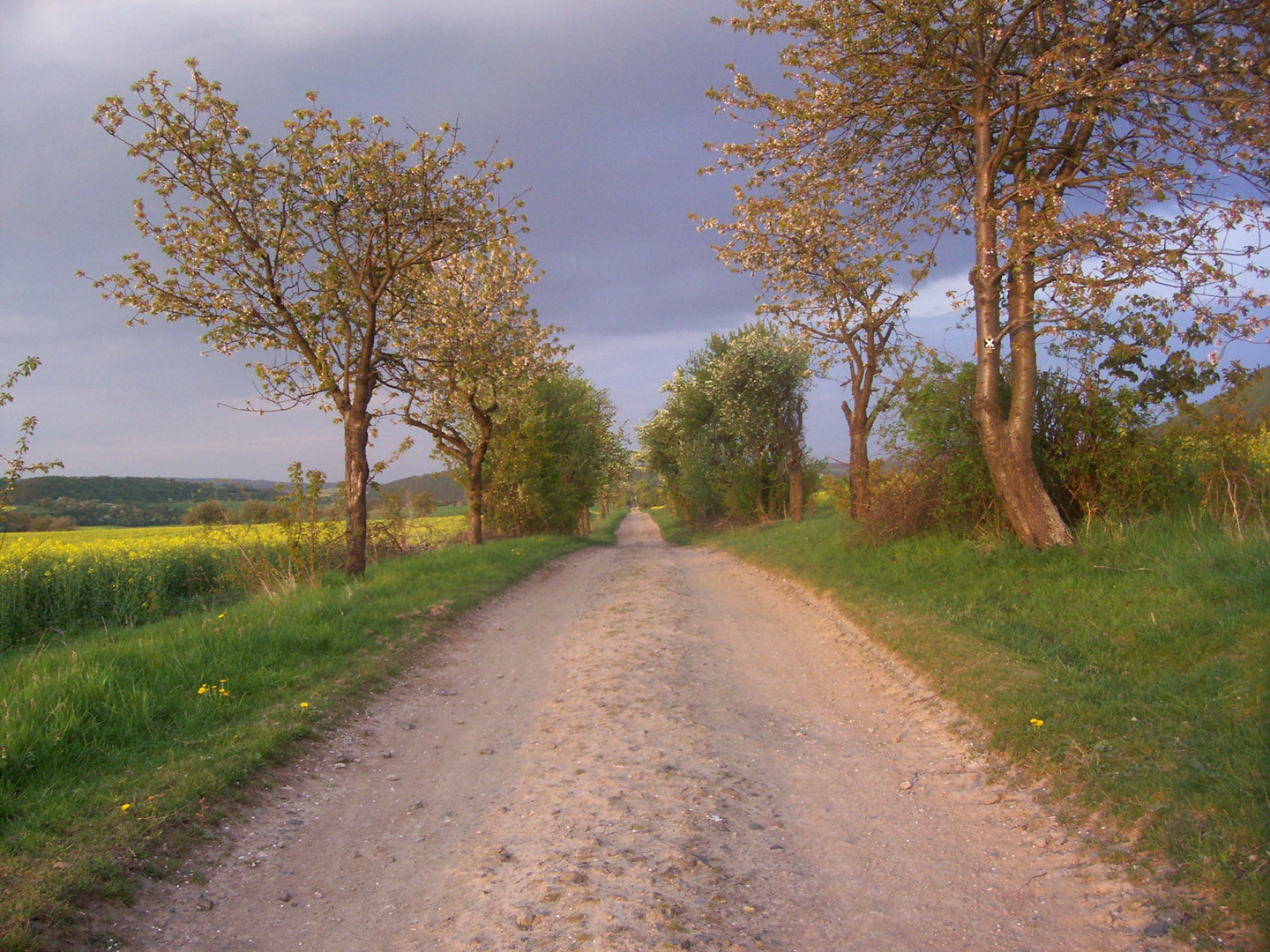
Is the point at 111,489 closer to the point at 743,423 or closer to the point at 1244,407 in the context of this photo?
the point at 743,423

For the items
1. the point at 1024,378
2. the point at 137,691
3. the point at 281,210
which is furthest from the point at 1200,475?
the point at 281,210

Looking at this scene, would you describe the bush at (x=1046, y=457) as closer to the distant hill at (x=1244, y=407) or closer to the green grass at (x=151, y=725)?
the distant hill at (x=1244, y=407)

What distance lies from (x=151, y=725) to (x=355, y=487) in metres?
8.03

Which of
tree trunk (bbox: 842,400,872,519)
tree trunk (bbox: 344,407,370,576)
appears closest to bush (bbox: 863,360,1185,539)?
tree trunk (bbox: 842,400,872,519)

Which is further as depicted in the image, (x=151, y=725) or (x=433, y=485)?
(x=433, y=485)

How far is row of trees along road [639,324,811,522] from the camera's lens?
28375mm

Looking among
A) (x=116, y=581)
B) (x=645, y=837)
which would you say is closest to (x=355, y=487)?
(x=116, y=581)

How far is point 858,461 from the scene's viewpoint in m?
18.4

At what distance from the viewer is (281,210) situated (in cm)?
1266

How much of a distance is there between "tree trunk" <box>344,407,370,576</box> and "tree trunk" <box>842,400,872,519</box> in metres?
10.3

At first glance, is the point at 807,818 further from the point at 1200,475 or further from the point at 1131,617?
the point at 1200,475

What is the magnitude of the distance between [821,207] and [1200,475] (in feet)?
22.3

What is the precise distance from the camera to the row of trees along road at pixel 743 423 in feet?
93.1

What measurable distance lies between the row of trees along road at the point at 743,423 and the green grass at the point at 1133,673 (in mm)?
17340
